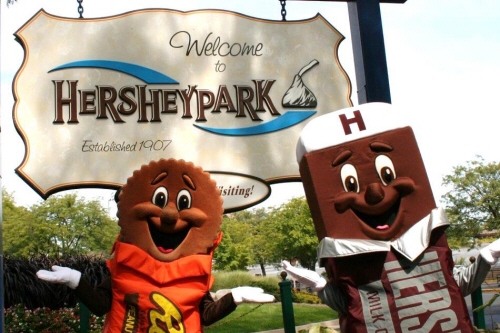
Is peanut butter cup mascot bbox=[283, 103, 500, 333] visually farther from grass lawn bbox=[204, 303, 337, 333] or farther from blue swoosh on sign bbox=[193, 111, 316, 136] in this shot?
grass lawn bbox=[204, 303, 337, 333]

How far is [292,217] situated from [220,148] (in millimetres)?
1531

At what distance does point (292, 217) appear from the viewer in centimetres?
629

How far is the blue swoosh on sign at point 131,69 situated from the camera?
4.95 m

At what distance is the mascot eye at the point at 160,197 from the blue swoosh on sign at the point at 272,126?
1700 mm

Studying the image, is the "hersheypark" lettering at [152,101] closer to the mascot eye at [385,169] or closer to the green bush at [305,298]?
the green bush at [305,298]

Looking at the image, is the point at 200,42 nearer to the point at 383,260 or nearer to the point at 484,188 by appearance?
the point at 383,260

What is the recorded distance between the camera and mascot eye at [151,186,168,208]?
340 cm

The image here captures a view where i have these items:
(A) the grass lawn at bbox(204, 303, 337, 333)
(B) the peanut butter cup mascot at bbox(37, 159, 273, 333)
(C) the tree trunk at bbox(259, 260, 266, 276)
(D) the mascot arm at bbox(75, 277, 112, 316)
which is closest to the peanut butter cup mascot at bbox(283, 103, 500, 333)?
(B) the peanut butter cup mascot at bbox(37, 159, 273, 333)

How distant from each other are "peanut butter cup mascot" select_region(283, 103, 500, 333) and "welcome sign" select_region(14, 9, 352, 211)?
1784 millimetres

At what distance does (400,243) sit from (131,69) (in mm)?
2778

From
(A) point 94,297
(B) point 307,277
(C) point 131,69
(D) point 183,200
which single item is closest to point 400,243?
(B) point 307,277

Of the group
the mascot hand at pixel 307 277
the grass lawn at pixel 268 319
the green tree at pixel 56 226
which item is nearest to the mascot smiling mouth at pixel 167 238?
the mascot hand at pixel 307 277

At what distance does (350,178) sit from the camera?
3.23m

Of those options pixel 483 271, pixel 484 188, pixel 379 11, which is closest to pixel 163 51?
pixel 379 11
